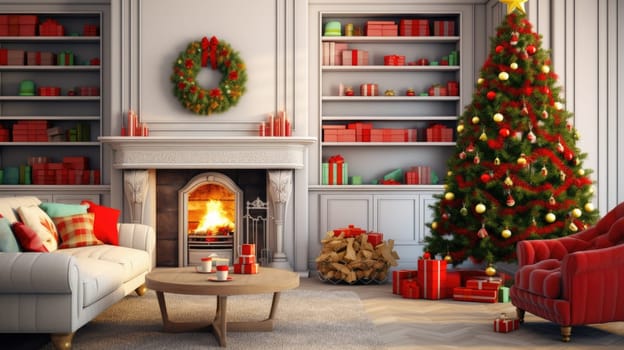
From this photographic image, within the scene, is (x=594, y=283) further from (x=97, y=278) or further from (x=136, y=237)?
(x=136, y=237)

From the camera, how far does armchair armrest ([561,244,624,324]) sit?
4215mm

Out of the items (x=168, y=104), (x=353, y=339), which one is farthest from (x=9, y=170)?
(x=353, y=339)

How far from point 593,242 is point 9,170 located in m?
6.02

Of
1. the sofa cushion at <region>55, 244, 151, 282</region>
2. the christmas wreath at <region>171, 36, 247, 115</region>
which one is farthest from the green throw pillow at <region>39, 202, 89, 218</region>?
the christmas wreath at <region>171, 36, 247, 115</region>

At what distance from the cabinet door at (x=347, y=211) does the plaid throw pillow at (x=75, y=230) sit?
9.01 ft

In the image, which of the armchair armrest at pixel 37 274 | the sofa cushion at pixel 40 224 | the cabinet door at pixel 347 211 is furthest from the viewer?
the cabinet door at pixel 347 211

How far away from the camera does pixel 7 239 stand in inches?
171

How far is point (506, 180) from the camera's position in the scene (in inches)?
227

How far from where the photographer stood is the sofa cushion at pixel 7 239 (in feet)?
14.2

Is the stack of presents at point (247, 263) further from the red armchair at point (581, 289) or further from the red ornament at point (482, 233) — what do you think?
the red ornament at point (482, 233)

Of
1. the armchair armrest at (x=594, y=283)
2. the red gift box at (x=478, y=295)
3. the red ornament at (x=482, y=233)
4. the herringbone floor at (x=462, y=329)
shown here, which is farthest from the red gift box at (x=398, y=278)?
the armchair armrest at (x=594, y=283)

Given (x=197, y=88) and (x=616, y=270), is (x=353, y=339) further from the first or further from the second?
(x=197, y=88)

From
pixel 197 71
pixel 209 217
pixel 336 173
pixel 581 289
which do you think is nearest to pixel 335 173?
pixel 336 173

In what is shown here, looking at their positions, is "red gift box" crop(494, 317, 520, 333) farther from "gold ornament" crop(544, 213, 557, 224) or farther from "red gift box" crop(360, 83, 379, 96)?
"red gift box" crop(360, 83, 379, 96)
